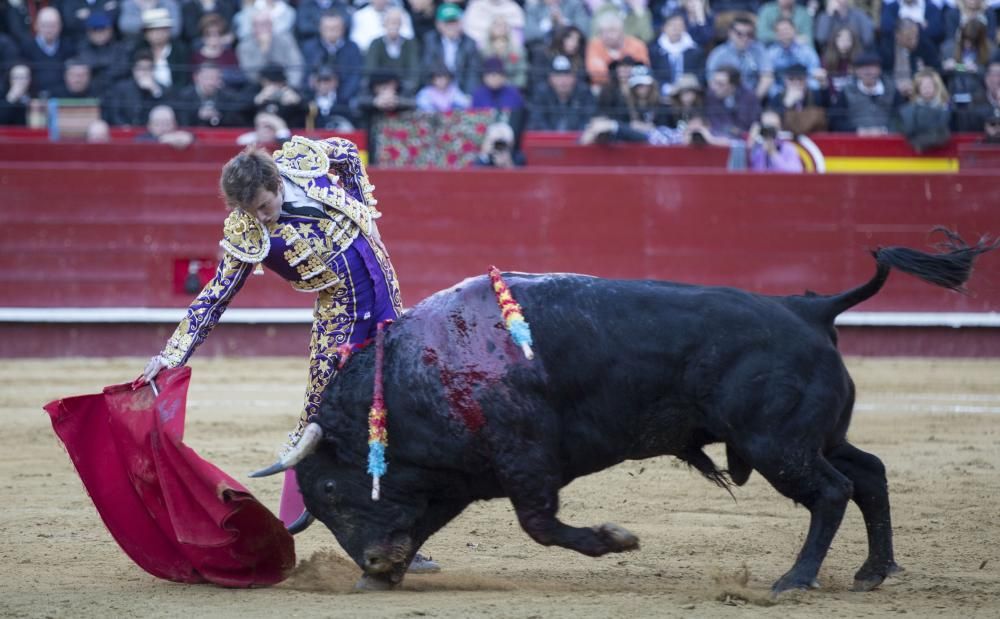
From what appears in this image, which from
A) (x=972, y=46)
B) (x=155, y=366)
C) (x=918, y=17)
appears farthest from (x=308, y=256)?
(x=918, y=17)

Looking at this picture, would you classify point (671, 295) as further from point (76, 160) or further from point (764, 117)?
point (76, 160)

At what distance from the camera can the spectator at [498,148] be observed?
8.91 meters

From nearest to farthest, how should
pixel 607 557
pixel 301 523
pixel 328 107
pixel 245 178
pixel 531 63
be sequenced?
pixel 245 178
pixel 301 523
pixel 607 557
pixel 328 107
pixel 531 63

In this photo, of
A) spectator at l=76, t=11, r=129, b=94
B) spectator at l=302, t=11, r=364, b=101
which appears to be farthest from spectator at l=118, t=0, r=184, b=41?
spectator at l=302, t=11, r=364, b=101

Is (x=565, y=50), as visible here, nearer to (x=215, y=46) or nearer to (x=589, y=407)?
(x=215, y=46)

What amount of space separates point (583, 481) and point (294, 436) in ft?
5.77

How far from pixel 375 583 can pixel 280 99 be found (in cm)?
561

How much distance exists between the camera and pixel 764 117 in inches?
357

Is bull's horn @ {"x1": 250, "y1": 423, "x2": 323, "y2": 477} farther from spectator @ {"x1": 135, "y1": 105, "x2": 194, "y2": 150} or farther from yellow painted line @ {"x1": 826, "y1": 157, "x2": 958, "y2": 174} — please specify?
yellow painted line @ {"x1": 826, "y1": 157, "x2": 958, "y2": 174}

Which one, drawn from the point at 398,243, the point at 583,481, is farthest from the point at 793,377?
the point at 398,243

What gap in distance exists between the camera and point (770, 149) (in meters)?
9.00

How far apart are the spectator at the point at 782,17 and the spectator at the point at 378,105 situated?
8.70ft

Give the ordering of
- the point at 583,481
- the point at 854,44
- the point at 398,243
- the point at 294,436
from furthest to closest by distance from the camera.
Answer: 1. the point at 854,44
2. the point at 398,243
3. the point at 583,481
4. the point at 294,436

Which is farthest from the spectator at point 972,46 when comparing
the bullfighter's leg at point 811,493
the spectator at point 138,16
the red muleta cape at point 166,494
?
the red muleta cape at point 166,494
